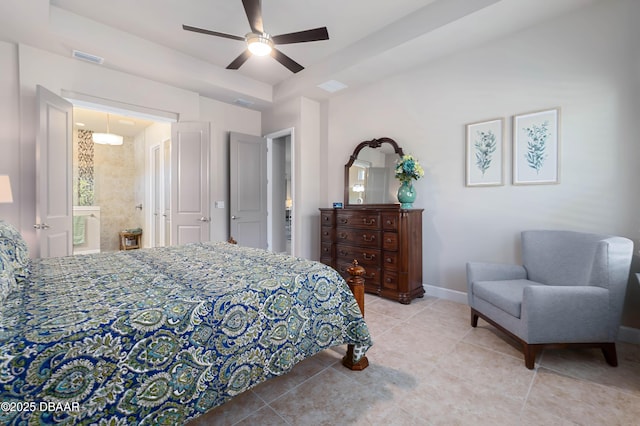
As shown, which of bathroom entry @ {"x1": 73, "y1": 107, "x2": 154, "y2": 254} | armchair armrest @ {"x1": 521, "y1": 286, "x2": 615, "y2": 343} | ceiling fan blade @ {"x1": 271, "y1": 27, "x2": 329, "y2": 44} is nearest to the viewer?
armchair armrest @ {"x1": 521, "y1": 286, "x2": 615, "y2": 343}

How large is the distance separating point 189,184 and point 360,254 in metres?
2.69

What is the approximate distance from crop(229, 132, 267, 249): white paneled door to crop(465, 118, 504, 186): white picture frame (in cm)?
324

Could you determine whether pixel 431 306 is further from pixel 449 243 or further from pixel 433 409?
pixel 433 409

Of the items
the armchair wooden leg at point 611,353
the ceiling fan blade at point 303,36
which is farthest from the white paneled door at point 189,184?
the armchair wooden leg at point 611,353

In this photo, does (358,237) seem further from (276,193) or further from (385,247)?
(276,193)

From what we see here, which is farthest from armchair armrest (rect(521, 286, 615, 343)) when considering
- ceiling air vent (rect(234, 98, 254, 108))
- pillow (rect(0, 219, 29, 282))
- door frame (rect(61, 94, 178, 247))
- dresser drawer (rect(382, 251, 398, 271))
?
door frame (rect(61, 94, 178, 247))

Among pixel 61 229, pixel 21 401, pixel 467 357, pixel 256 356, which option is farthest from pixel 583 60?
Result: pixel 61 229

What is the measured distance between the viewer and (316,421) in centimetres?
151

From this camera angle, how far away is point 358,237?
12.0 ft

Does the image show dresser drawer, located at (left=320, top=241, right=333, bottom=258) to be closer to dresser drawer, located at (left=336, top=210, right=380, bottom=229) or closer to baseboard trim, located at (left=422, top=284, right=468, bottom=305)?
dresser drawer, located at (left=336, top=210, right=380, bottom=229)

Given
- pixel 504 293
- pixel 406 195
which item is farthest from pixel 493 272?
pixel 406 195

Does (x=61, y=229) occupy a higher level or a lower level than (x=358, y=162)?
lower

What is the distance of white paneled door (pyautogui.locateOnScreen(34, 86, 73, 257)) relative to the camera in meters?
2.90

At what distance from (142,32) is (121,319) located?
3.52 meters
